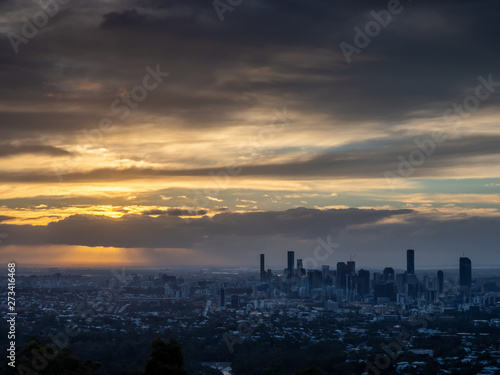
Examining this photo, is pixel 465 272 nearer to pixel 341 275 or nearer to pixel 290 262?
pixel 341 275

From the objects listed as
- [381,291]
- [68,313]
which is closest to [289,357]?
[68,313]

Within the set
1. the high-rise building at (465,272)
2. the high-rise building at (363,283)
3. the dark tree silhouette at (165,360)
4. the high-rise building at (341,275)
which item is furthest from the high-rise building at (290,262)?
the dark tree silhouette at (165,360)

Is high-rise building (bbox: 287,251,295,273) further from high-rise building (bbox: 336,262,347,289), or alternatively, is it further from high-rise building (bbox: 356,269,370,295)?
high-rise building (bbox: 356,269,370,295)

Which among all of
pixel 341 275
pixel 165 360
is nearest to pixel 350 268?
pixel 341 275

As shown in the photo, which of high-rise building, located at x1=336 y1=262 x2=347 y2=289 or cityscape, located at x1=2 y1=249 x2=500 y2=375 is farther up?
high-rise building, located at x1=336 y1=262 x2=347 y2=289

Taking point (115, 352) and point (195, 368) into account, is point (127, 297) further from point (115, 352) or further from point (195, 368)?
point (195, 368)

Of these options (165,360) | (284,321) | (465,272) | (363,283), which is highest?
(465,272)

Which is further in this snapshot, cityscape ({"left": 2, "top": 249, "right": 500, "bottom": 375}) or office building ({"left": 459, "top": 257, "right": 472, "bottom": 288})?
office building ({"left": 459, "top": 257, "right": 472, "bottom": 288})

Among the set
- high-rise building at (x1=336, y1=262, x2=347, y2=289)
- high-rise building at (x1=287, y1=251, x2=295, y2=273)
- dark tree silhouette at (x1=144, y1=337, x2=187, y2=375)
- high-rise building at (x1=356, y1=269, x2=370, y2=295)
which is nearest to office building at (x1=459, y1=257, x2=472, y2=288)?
high-rise building at (x1=356, y1=269, x2=370, y2=295)

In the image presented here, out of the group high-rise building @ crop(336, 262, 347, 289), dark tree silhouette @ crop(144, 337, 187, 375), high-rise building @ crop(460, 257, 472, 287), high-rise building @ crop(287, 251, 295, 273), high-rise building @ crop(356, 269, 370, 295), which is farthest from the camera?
high-rise building @ crop(287, 251, 295, 273)

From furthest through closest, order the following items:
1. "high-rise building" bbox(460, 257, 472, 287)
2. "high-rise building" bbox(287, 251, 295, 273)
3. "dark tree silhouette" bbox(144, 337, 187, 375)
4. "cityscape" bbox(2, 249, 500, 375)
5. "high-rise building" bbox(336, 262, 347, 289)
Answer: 1. "high-rise building" bbox(287, 251, 295, 273)
2. "high-rise building" bbox(460, 257, 472, 287)
3. "high-rise building" bbox(336, 262, 347, 289)
4. "cityscape" bbox(2, 249, 500, 375)
5. "dark tree silhouette" bbox(144, 337, 187, 375)

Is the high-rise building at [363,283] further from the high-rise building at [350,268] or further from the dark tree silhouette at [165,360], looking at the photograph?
the dark tree silhouette at [165,360]

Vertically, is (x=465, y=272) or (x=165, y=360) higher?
(x=465, y=272)
